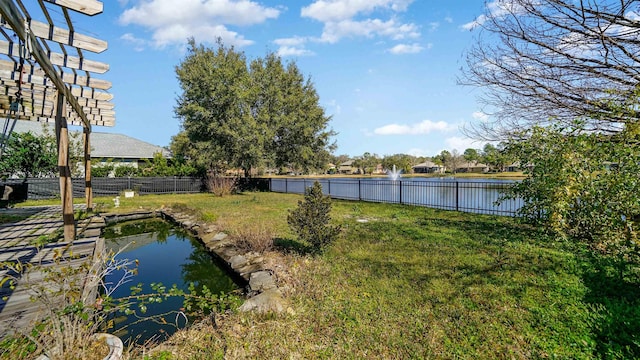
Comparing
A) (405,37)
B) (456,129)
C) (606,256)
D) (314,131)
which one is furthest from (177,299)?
(314,131)

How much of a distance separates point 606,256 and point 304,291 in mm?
4587

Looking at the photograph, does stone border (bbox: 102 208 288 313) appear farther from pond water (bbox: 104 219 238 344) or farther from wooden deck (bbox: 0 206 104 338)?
wooden deck (bbox: 0 206 104 338)

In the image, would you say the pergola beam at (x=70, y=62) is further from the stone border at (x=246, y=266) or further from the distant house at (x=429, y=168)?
the distant house at (x=429, y=168)

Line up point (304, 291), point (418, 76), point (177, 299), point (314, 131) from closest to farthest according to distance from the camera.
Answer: point (304, 291), point (177, 299), point (418, 76), point (314, 131)

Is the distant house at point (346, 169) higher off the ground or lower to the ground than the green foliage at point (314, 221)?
higher

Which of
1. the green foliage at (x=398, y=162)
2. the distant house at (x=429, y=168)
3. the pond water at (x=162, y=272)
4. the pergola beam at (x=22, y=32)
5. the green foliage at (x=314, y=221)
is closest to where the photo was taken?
the pergola beam at (x=22, y=32)

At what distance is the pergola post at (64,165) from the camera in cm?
527

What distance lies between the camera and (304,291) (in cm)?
358

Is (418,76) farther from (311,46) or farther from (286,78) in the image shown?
(286,78)

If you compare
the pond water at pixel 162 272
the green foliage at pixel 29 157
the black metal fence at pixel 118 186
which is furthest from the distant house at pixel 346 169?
the pond water at pixel 162 272

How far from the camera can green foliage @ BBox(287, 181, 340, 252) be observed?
470 cm

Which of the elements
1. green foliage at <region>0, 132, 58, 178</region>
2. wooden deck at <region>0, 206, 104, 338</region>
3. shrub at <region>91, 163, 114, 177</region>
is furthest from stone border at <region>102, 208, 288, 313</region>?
shrub at <region>91, 163, 114, 177</region>

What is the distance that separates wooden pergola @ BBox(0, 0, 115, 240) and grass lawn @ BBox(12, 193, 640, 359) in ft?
12.9

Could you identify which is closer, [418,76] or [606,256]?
[606,256]
